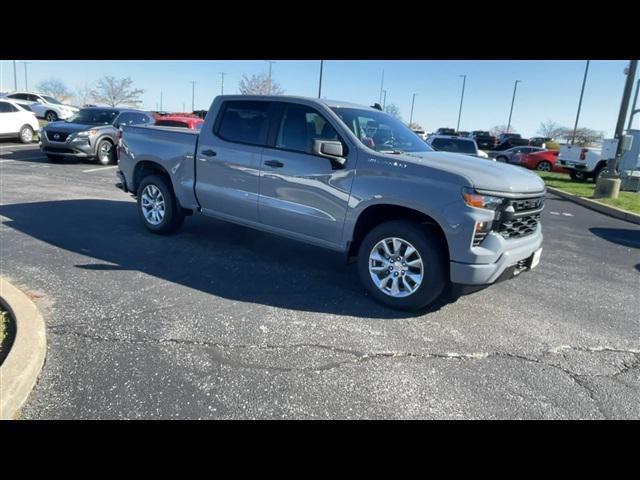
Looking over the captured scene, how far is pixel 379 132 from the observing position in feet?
16.5

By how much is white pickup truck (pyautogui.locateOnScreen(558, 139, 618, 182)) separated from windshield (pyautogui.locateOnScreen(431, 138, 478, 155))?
7.43 meters

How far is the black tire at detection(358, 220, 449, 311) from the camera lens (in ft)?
13.5

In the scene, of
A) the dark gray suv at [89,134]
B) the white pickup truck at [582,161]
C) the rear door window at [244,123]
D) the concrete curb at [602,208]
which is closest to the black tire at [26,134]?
the dark gray suv at [89,134]

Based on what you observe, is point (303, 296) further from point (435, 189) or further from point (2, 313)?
point (2, 313)

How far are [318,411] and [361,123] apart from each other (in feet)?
10.6

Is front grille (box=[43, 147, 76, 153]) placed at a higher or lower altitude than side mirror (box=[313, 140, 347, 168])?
lower

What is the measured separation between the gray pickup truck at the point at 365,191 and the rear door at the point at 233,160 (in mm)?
14

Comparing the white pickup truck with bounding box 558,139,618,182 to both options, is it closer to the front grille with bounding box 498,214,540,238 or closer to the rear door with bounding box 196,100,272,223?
the front grille with bounding box 498,214,540,238

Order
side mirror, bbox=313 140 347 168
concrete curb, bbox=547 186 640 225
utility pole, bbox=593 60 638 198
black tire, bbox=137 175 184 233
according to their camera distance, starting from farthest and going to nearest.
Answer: utility pole, bbox=593 60 638 198 < concrete curb, bbox=547 186 640 225 < black tire, bbox=137 175 184 233 < side mirror, bbox=313 140 347 168

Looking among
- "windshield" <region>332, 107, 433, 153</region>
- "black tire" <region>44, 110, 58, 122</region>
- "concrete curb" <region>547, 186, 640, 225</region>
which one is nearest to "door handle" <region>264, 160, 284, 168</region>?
"windshield" <region>332, 107, 433, 153</region>

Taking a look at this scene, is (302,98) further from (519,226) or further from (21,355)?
(21,355)

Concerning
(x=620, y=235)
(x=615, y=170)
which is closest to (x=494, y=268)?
(x=620, y=235)

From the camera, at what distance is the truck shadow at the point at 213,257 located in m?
4.55

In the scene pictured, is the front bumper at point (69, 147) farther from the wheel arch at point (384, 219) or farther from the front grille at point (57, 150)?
the wheel arch at point (384, 219)
